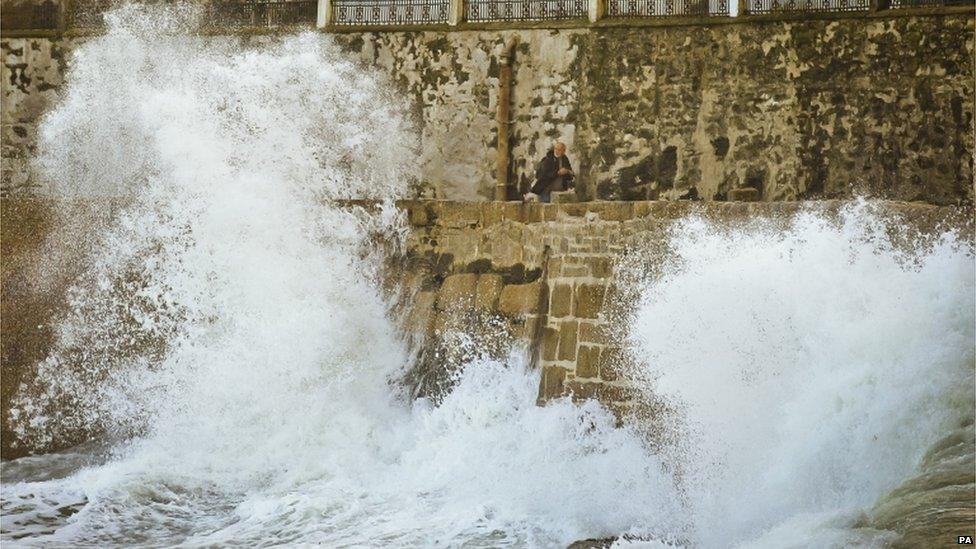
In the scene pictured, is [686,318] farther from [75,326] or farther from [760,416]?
[75,326]

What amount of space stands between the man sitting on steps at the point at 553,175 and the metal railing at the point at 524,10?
1302mm

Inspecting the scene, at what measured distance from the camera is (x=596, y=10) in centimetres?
1602

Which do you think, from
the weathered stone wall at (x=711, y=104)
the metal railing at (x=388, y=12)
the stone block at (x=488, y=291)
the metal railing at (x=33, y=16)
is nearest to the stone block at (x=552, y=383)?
the stone block at (x=488, y=291)

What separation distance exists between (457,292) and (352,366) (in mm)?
1040

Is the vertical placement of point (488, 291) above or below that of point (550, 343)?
above

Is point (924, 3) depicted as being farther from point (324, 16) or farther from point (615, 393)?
point (324, 16)

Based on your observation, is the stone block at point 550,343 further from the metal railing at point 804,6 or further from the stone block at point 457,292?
the metal railing at point 804,6

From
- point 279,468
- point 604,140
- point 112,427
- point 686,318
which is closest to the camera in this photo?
point 686,318

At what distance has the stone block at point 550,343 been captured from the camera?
13062 millimetres

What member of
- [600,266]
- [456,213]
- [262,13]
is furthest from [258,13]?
[600,266]

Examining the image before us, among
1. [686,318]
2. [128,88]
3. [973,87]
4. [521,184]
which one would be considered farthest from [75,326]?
[973,87]

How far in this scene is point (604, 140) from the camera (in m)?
16.0

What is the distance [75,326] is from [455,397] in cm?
344

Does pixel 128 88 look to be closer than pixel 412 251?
No
